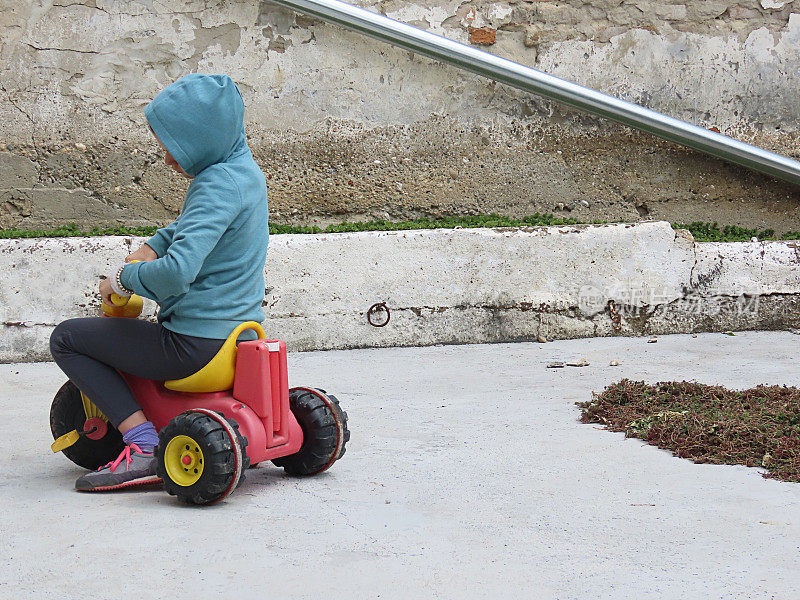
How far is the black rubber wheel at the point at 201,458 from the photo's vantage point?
199cm

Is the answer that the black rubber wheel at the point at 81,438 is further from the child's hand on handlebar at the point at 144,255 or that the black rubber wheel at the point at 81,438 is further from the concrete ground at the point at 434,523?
the child's hand on handlebar at the point at 144,255

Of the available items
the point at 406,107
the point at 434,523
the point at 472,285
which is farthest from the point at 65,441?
the point at 406,107

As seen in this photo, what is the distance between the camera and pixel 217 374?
2.17 metres

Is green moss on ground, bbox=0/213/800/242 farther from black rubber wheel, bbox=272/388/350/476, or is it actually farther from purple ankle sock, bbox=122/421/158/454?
purple ankle sock, bbox=122/421/158/454

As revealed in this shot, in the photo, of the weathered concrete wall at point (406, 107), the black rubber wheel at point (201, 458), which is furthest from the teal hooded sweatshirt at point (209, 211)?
the weathered concrete wall at point (406, 107)

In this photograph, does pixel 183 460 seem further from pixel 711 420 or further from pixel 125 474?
pixel 711 420

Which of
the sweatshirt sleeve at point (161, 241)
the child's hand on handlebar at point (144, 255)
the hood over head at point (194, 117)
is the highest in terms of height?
the hood over head at point (194, 117)

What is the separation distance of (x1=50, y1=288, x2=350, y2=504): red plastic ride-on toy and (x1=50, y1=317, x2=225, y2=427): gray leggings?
46mm

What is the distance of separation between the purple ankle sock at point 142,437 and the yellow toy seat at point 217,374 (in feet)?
0.44

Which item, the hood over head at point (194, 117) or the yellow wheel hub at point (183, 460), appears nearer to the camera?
the yellow wheel hub at point (183, 460)

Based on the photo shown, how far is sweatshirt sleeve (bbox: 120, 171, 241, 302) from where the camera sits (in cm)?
205

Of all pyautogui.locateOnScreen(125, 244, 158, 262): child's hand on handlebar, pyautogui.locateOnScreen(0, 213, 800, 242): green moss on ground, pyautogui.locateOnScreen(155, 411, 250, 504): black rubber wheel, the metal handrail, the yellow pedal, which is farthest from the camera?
the metal handrail

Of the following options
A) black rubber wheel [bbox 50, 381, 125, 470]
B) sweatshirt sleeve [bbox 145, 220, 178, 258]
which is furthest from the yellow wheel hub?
sweatshirt sleeve [bbox 145, 220, 178, 258]

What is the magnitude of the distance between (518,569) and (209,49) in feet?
13.1
